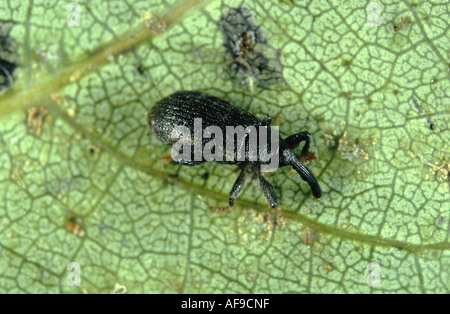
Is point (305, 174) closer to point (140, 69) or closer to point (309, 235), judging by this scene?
point (309, 235)

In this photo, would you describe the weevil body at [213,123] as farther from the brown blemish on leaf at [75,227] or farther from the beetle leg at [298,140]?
the brown blemish on leaf at [75,227]

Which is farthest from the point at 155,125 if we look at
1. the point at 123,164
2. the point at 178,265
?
the point at 178,265

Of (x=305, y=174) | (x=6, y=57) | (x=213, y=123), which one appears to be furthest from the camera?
(x=6, y=57)

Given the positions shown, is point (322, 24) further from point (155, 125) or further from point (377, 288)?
point (377, 288)

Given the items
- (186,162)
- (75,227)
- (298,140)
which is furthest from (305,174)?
(75,227)

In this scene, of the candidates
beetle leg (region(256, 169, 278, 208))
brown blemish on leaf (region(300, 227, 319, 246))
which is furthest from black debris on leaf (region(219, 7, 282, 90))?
brown blemish on leaf (region(300, 227, 319, 246))

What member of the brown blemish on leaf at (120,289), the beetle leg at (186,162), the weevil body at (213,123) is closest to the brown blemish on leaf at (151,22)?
the weevil body at (213,123)
